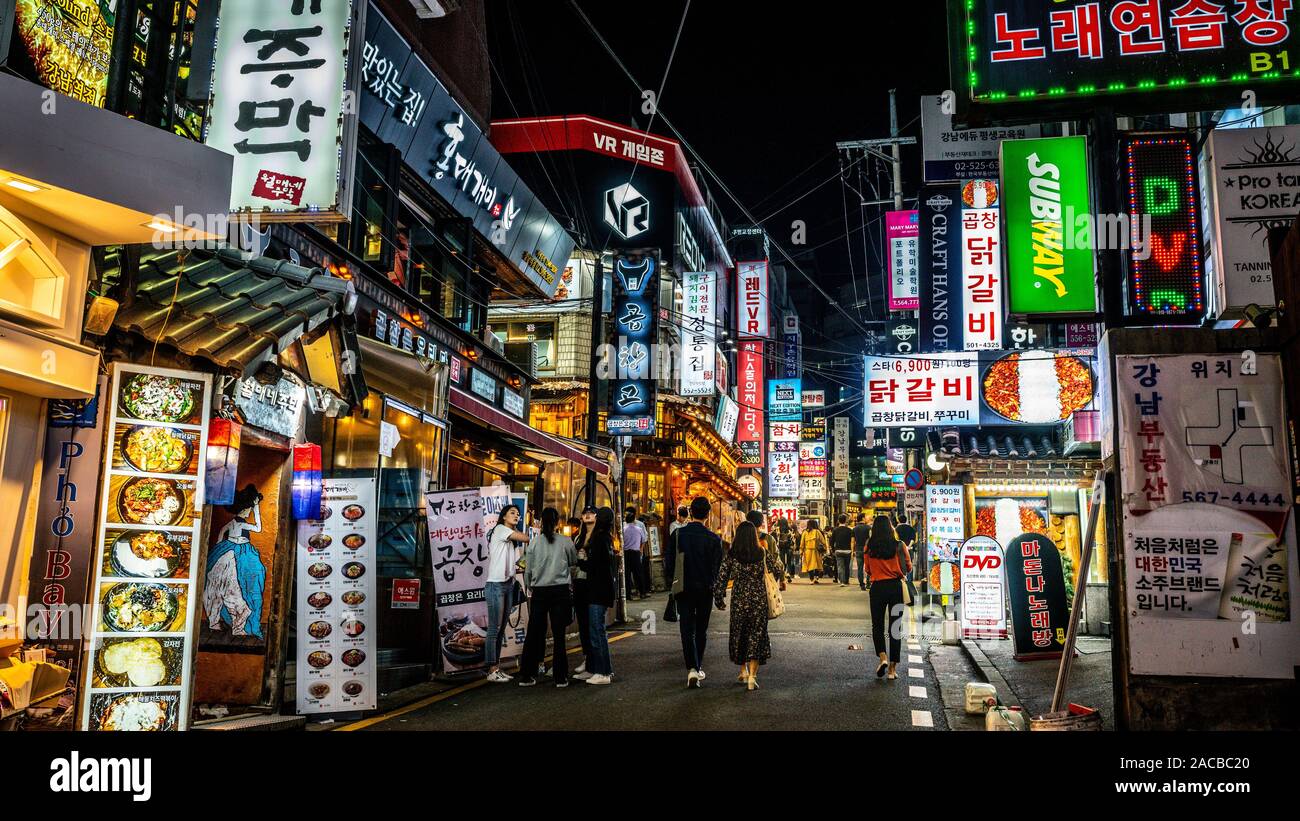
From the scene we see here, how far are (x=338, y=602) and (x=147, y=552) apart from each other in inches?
76.9

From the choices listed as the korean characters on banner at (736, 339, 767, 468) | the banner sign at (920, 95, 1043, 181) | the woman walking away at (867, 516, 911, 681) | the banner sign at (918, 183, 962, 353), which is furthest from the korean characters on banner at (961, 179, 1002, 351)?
Answer: the korean characters on banner at (736, 339, 767, 468)

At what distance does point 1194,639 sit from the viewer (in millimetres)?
6438

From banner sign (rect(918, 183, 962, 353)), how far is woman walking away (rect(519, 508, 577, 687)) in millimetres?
13059

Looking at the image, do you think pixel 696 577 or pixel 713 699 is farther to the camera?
pixel 696 577

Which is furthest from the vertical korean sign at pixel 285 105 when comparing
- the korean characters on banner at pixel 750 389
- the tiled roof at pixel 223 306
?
the korean characters on banner at pixel 750 389

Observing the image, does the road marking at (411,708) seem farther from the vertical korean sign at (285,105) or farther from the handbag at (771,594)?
the vertical korean sign at (285,105)

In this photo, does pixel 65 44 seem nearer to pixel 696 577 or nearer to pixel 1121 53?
pixel 696 577

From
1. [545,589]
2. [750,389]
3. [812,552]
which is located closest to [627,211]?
[750,389]

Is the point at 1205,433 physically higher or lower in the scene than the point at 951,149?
lower

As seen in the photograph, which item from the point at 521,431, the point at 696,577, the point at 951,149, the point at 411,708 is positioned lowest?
the point at 411,708

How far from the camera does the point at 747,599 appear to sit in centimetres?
1034

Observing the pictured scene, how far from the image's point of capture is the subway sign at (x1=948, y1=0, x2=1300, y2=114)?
8.41 meters

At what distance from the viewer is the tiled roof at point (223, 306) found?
261 inches

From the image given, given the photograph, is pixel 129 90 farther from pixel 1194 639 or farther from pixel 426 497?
pixel 1194 639
